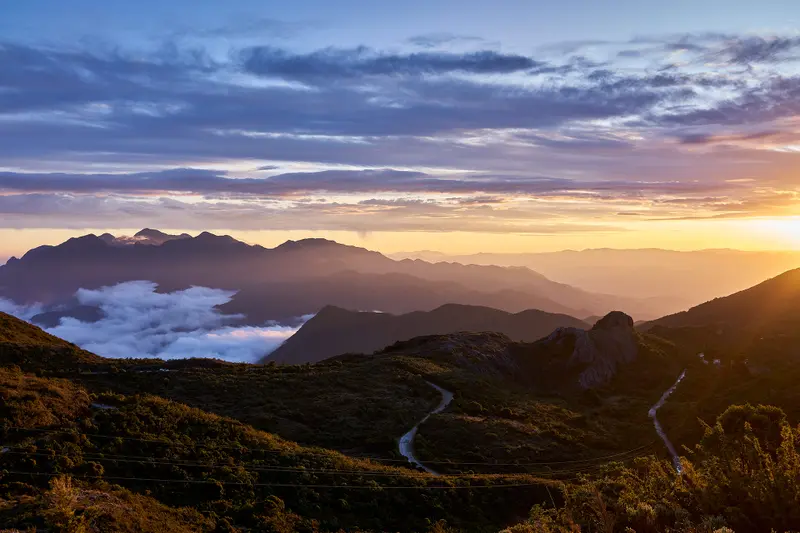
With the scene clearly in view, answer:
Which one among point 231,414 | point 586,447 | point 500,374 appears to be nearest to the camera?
point 231,414

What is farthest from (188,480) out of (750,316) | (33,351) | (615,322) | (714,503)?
(750,316)

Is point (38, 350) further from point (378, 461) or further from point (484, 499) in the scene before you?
point (484, 499)

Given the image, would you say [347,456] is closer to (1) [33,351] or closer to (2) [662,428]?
(1) [33,351]

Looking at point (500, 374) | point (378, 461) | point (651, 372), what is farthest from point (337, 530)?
point (651, 372)

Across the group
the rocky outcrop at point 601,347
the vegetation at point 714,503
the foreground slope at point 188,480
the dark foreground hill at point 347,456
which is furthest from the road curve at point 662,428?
the vegetation at point 714,503

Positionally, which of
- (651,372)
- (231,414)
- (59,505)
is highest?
(59,505)

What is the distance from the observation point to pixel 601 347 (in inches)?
3745

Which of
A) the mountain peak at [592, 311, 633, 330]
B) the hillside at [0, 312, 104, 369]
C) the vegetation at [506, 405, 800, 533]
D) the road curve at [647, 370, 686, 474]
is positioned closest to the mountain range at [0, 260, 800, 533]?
the vegetation at [506, 405, 800, 533]

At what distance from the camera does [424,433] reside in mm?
50844

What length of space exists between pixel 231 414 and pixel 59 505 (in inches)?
1208

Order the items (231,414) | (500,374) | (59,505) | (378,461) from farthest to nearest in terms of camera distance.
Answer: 1. (500,374)
2. (231,414)
3. (378,461)
4. (59,505)

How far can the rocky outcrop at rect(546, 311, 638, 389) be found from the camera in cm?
8806

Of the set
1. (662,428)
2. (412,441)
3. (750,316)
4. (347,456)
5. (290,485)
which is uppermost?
(750,316)

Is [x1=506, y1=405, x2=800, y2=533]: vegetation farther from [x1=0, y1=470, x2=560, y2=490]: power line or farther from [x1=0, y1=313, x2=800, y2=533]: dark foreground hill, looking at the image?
[x1=0, y1=470, x2=560, y2=490]: power line
